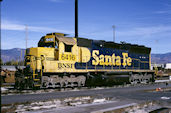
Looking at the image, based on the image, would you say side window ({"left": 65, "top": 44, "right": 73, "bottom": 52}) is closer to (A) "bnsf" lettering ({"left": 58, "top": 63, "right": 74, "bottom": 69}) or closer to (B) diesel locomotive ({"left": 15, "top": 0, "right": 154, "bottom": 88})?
(B) diesel locomotive ({"left": 15, "top": 0, "right": 154, "bottom": 88})

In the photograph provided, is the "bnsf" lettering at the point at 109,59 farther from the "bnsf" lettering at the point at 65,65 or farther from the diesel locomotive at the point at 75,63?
the "bnsf" lettering at the point at 65,65

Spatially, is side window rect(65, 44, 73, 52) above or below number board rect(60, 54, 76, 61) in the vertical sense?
above

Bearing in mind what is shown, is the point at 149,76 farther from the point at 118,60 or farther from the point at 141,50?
the point at 118,60

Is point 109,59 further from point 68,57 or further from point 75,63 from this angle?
point 68,57

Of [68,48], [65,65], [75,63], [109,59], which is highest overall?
[68,48]

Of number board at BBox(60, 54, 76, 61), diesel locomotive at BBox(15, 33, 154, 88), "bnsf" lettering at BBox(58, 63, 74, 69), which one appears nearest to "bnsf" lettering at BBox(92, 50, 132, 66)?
diesel locomotive at BBox(15, 33, 154, 88)

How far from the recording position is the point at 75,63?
62.4 ft

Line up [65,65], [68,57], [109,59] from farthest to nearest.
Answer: [109,59], [68,57], [65,65]

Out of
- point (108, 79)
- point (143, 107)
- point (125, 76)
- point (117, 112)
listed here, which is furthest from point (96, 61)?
point (117, 112)

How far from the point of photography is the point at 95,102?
10289mm

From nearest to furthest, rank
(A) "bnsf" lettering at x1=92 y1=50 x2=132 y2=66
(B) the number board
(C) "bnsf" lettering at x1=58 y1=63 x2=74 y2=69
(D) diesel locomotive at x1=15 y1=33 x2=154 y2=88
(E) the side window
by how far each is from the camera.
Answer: (D) diesel locomotive at x1=15 y1=33 x2=154 y2=88 < (C) "bnsf" lettering at x1=58 y1=63 x2=74 y2=69 < (B) the number board < (E) the side window < (A) "bnsf" lettering at x1=92 y1=50 x2=132 y2=66

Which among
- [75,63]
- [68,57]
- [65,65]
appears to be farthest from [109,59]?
[65,65]

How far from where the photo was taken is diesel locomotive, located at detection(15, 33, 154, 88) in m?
17.0

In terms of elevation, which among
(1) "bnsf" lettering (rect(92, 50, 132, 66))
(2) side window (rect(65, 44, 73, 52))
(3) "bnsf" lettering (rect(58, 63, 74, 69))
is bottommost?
(3) "bnsf" lettering (rect(58, 63, 74, 69))
